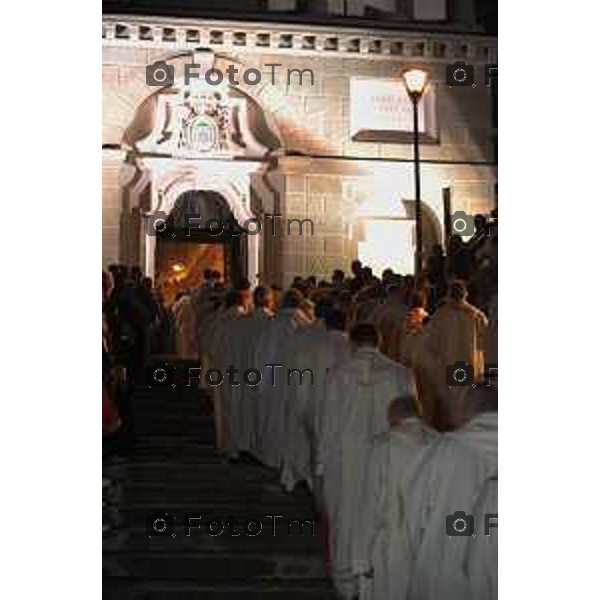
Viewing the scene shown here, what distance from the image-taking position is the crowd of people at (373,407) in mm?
3891

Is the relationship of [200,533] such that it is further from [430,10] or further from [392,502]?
[430,10]

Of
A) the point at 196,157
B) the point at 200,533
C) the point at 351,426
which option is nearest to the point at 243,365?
the point at 200,533

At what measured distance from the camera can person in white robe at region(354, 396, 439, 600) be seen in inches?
164

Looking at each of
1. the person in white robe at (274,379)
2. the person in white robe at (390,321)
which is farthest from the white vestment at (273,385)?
the person in white robe at (390,321)

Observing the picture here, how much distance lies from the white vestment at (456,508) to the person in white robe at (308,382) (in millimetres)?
1949

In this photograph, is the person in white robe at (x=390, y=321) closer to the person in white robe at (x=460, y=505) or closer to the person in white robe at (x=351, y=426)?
the person in white robe at (x=351, y=426)

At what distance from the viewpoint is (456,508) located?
3873mm

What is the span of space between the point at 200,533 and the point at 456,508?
222 cm

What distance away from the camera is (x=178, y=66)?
1402 centimetres

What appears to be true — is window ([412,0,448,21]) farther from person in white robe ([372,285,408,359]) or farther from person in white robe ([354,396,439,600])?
person in white robe ([354,396,439,600])

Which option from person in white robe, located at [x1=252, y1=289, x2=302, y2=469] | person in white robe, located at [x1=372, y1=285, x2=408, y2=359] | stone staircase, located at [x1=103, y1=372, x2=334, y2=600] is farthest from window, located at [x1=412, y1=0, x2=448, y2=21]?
stone staircase, located at [x1=103, y1=372, x2=334, y2=600]

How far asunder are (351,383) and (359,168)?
30.0 ft
